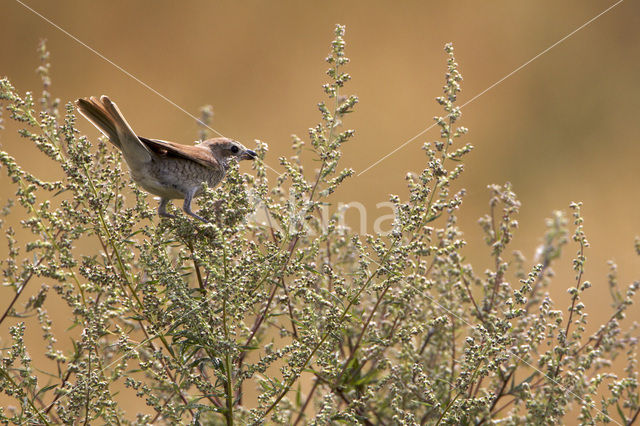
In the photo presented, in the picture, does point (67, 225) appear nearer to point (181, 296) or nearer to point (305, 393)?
point (181, 296)

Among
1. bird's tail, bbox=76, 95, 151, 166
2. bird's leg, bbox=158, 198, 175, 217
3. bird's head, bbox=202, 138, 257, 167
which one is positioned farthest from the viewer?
bird's head, bbox=202, 138, 257, 167

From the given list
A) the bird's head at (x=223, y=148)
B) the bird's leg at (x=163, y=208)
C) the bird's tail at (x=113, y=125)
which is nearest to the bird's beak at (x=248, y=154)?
the bird's head at (x=223, y=148)

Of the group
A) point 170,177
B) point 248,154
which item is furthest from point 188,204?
point 248,154

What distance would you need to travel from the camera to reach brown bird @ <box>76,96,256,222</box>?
1.92 m

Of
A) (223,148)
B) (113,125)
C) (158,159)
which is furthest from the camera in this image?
(223,148)

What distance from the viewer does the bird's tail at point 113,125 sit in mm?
1880

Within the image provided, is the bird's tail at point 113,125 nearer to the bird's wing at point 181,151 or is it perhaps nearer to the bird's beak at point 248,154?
the bird's wing at point 181,151

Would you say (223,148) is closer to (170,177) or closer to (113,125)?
(170,177)

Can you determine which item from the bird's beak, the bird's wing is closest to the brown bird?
the bird's wing

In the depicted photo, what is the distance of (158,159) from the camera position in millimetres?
2066

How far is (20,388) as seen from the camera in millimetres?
1556

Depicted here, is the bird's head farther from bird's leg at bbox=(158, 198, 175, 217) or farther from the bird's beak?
bird's leg at bbox=(158, 198, 175, 217)

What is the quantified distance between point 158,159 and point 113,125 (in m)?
0.18

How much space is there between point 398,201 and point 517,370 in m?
0.78
